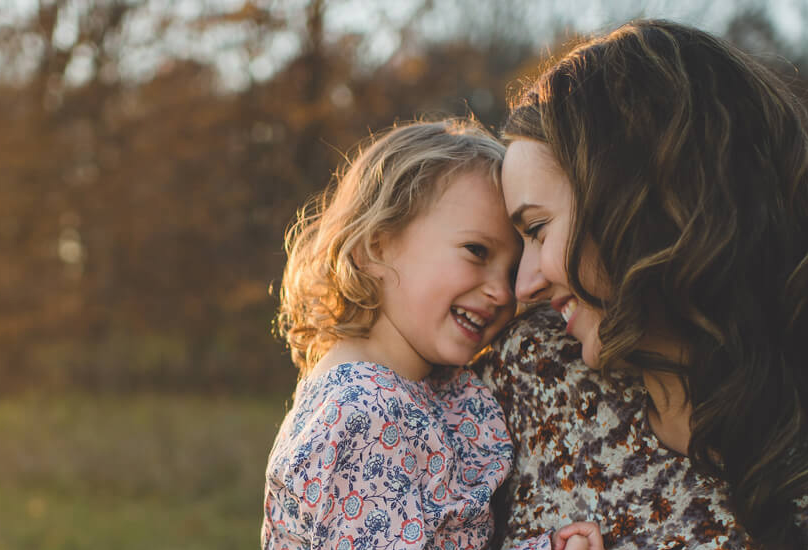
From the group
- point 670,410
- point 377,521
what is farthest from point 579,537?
point 377,521

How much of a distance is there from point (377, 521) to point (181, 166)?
8.45 meters

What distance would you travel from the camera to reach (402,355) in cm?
212

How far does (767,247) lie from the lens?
1628 millimetres

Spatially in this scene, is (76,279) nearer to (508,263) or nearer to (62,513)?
(62,513)

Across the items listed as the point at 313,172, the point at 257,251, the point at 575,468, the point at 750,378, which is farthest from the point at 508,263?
the point at 257,251

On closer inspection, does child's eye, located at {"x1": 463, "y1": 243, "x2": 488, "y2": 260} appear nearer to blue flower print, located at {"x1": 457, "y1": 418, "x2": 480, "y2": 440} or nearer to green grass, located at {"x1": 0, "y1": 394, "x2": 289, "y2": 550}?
blue flower print, located at {"x1": 457, "y1": 418, "x2": 480, "y2": 440}

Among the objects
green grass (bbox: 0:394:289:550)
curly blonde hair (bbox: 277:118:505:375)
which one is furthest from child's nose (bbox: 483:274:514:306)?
green grass (bbox: 0:394:289:550)

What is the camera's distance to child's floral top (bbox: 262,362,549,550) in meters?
1.74

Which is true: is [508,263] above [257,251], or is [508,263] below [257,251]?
above

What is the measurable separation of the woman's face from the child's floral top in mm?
358

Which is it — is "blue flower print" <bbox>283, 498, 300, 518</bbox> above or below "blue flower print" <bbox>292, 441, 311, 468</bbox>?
below

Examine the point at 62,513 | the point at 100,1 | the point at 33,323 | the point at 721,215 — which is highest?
the point at 100,1

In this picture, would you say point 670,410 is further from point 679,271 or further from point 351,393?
point 351,393

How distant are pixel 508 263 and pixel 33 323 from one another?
9.28 meters
